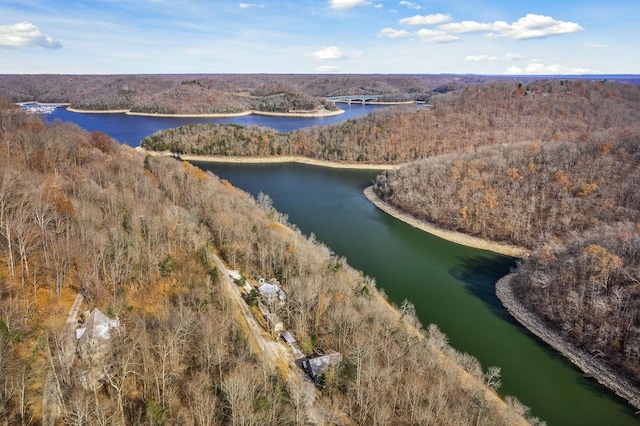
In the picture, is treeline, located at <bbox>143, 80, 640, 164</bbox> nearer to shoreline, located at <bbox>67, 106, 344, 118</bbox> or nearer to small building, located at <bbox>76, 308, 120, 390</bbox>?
shoreline, located at <bbox>67, 106, 344, 118</bbox>

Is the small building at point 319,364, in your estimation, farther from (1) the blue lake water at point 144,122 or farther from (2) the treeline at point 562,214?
(1) the blue lake water at point 144,122

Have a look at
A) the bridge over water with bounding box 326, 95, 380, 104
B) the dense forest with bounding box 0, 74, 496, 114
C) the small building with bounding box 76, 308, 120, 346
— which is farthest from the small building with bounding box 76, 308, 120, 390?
the bridge over water with bounding box 326, 95, 380, 104

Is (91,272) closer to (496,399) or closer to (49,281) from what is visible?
(49,281)

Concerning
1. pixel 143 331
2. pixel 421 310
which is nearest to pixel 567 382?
pixel 421 310

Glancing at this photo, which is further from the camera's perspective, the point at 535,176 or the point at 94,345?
the point at 535,176

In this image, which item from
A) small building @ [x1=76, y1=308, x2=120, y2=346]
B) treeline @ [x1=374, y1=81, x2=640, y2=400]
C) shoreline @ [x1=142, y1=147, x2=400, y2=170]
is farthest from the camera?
shoreline @ [x1=142, y1=147, x2=400, y2=170]

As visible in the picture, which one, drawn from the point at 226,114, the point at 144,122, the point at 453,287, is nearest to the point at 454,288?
the point at 453,287

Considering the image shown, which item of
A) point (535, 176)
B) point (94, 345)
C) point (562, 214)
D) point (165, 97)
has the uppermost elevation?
point (165, 97)

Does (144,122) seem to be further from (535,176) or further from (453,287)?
(453,287)
